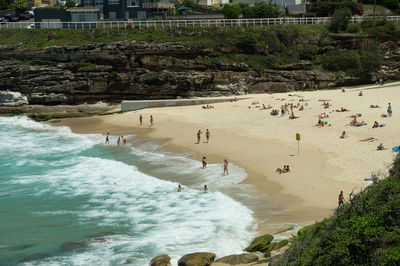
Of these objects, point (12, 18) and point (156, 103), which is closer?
point (156, 103)

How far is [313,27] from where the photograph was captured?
51250mm

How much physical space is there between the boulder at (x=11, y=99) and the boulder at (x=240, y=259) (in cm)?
3424

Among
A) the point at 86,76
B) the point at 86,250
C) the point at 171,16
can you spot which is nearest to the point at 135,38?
the point at 86,76

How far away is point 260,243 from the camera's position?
14203 mm

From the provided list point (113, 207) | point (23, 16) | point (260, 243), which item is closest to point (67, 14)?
point (23, 16)

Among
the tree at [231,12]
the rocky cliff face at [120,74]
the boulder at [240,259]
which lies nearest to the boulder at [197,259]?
the boulder at [240,259]

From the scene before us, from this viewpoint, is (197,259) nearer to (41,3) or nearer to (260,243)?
(260,243)

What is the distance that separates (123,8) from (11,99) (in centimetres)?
1904

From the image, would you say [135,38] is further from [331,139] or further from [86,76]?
[331,139]

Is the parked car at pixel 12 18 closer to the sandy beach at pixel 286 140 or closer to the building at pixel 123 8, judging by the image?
the building at pixel 123 8

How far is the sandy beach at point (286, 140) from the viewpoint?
18.7 m

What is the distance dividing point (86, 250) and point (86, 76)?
97.7 ft

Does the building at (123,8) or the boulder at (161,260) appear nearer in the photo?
the boulder at (161,260)

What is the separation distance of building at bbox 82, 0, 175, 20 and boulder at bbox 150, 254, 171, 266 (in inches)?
1791
